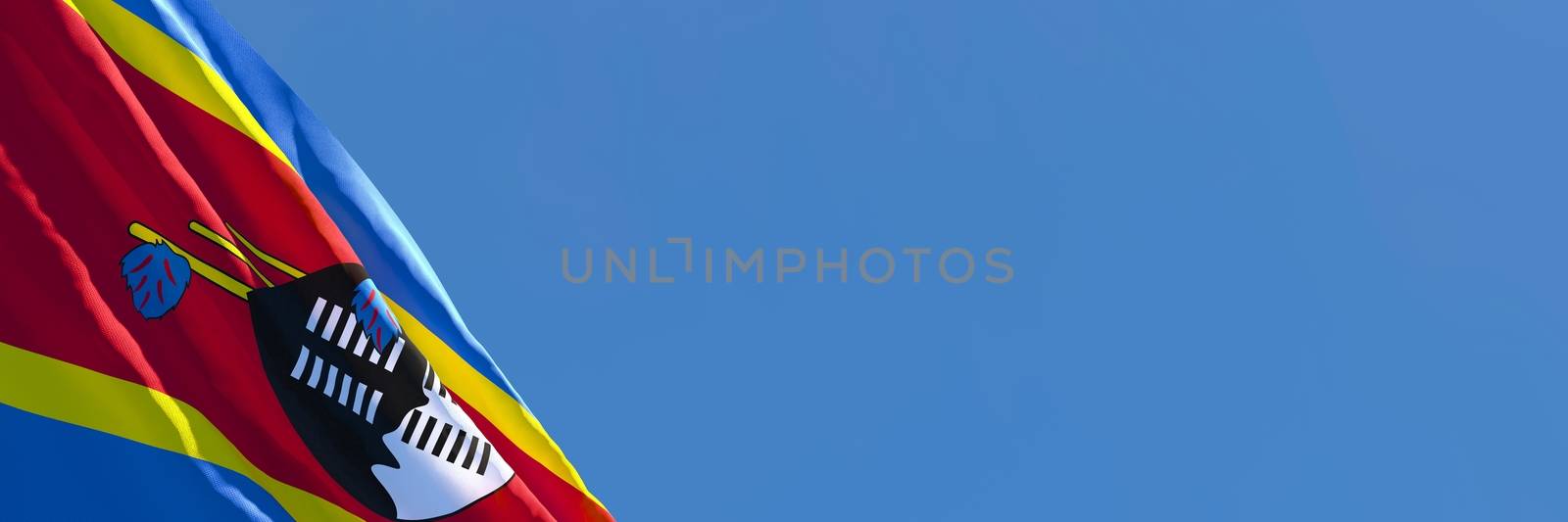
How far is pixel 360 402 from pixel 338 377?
0.15 metres

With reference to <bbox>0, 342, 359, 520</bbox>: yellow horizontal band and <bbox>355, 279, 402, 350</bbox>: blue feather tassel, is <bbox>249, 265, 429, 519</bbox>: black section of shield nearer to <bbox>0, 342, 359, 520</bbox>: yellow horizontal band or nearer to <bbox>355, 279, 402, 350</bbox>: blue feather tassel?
<bbox>355, 279, 402, 350</bbox>: blue feather tassel

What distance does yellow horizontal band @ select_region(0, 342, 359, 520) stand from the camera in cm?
648

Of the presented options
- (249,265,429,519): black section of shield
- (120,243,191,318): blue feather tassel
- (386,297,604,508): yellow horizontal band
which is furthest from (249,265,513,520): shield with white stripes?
(386,297,604,508): yellow horizontal band

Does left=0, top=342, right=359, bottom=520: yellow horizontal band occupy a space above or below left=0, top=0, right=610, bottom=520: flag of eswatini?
below

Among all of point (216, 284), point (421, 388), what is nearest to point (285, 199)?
point (216, 284)

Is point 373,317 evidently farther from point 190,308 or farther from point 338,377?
point 190,308

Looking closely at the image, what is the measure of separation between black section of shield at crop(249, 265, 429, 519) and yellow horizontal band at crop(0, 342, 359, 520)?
353 mm

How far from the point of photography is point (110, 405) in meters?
6.57

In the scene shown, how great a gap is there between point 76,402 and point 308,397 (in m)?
0.96

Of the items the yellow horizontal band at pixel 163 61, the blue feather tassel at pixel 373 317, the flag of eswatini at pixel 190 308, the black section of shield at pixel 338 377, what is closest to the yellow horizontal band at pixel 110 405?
the flag of eswatini at pixel 190 308

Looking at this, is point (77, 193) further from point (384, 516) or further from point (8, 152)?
point (384, 516)

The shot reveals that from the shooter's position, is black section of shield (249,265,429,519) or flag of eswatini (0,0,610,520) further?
black section of shield (249,265,429,519)

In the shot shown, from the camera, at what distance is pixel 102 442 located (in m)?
6.55

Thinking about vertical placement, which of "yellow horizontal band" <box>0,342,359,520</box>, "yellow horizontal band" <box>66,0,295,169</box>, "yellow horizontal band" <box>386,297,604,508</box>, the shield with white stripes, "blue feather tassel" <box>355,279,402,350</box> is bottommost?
"yellow horizontal band" <box>0,342,359,520</box>
